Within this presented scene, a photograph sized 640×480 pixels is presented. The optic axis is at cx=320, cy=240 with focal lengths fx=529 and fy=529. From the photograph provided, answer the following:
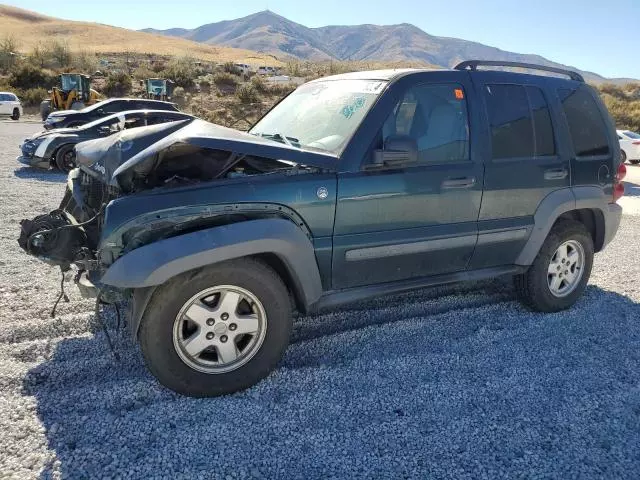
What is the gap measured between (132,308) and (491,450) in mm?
2170

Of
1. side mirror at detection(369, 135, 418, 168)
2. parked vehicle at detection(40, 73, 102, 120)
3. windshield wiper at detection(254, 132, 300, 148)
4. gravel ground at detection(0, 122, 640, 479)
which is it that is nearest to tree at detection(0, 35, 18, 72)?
parked vehicle at detection(40, 73, 102, 120)

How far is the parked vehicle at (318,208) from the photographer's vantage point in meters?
3.05

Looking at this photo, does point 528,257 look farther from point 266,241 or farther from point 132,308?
point 132,308

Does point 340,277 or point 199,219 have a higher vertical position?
point 199,219

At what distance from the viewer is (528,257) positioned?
4.39m

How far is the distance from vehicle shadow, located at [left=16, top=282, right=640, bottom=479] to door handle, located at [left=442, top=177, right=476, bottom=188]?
1178 millimetres

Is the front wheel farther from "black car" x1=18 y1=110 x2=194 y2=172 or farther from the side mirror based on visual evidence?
the side mirror

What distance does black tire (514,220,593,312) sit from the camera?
14.9ft

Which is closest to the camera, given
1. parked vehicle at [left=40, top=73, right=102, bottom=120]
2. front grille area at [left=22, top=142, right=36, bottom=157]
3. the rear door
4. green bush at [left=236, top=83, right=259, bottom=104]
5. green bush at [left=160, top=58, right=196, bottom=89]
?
the rear door

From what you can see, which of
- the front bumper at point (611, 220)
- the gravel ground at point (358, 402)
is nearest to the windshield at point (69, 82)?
the gravel ground at point (358, 402)

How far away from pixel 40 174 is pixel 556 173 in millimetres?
10593

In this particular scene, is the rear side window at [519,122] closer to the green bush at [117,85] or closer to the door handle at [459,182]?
the door handle at [459,182]

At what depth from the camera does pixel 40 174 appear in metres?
11.3

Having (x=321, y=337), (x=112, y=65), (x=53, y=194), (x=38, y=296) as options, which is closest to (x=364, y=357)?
(x=321, y=337)
